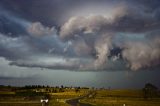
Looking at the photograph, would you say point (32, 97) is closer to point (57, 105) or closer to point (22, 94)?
point (22, 94)

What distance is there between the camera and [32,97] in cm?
16675

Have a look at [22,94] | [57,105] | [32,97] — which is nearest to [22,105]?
[57,105]

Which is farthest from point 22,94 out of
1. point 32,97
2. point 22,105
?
point 22,105

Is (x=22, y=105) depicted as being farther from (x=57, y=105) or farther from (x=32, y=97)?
(x=32, y=97)

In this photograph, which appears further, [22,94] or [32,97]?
[22,94]

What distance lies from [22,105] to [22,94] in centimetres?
7110

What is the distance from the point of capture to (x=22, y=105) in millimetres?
116062

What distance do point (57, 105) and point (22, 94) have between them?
77.0m

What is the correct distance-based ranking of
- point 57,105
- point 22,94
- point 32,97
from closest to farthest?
point 57,105 → point 32,97 → point 22,94

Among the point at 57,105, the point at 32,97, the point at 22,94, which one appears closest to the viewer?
the point at 57,105

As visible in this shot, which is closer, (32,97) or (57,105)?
(57,105)

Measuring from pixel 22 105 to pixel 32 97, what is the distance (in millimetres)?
51004

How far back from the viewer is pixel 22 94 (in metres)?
186

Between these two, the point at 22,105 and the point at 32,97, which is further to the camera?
the point at 32,97
